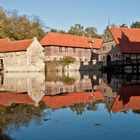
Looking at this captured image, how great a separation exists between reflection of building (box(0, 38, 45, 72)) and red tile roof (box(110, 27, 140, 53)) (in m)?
15.1

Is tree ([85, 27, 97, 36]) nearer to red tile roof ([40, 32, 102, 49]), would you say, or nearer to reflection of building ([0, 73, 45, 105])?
red tile roof ([40, 32, 102, 49])

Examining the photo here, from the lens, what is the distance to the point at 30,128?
11219mm

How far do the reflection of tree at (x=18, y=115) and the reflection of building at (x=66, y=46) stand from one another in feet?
187

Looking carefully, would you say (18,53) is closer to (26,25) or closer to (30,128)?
(26,25)

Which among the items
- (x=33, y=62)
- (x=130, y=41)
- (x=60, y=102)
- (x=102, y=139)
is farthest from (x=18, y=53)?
(x=102, y=139)

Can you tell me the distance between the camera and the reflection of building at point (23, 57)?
6125 cm

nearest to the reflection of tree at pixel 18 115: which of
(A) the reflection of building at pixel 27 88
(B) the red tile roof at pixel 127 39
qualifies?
(A) the reflection of building at pixel 27 88

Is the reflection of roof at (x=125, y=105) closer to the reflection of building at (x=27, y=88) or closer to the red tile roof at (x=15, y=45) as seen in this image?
the reflection of building at (x=27, y=88)

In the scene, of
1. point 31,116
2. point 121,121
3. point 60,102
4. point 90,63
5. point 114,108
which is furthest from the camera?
point 90,63

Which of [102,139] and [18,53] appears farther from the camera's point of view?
[18,53]

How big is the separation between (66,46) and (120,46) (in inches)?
623

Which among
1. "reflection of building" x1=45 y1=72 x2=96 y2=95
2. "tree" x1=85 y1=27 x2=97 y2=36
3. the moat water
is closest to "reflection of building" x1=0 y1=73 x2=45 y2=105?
"reflection of building" x1=45 y1=72 x2=96 y2=95

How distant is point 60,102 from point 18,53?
44.5m

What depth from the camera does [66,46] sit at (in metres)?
76.8
